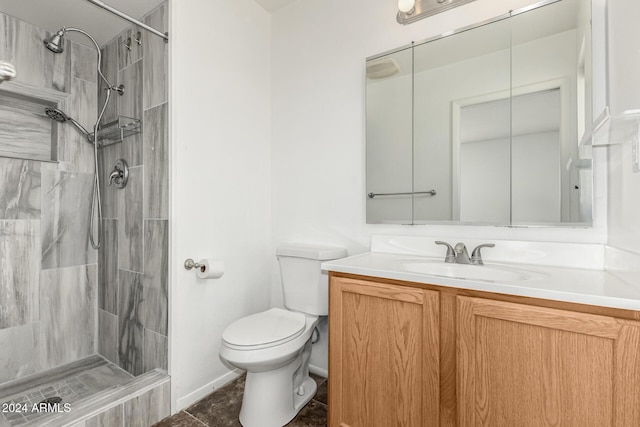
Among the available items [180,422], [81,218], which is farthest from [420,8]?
[81,218]

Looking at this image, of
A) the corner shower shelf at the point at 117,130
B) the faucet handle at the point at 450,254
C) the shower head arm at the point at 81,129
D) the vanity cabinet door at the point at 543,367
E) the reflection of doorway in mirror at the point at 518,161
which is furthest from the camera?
the shower head arm at the point at 81,129

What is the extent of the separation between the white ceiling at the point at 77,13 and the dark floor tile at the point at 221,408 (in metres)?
2.29

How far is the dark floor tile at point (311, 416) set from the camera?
4.89ft

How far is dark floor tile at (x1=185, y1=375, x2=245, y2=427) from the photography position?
151cm

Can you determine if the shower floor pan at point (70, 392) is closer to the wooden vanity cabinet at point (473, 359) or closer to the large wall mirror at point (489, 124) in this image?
the wooden vanity cabinet at point (473, 359)

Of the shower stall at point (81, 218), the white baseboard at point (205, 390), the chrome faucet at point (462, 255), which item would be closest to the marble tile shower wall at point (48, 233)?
the shower stall at point (81, 218)

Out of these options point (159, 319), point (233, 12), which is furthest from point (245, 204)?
point (233, 12)

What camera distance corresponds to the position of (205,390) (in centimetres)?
172

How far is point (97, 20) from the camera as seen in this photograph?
189cm

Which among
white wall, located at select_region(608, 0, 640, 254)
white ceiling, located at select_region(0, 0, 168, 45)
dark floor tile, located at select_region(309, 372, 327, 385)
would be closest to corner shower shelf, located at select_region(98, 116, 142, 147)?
white ceiling, located at select_region(0, 0, 168, 45)

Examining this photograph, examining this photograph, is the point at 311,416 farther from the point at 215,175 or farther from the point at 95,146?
the point at 95,146

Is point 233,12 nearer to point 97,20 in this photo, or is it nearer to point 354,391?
point 97,20

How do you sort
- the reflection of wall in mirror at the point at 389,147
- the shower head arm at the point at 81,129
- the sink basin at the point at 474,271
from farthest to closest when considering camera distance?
the shower head arm at the point at 81,129 < the reflection of wall in mirror at the point at 389,147 < the sink basin at the point at 474,271

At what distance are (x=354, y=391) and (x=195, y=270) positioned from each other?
3.45ft
